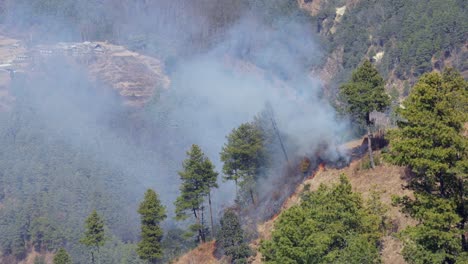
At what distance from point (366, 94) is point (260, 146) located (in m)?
12.3

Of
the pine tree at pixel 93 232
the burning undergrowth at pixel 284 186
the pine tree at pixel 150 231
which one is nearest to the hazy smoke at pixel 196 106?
the burning undergrowth at pixel 284 186

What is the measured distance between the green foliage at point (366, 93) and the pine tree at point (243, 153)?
1056 centimetres

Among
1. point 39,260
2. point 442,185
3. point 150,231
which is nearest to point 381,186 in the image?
point 150,231

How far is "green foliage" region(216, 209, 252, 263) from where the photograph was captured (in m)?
46.0

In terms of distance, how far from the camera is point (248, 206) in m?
60.4

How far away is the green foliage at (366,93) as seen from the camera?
4809cm

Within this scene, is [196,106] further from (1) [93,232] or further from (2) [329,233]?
(2) [329,233]

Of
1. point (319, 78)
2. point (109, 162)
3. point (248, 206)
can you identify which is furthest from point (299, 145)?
point (109, 162)

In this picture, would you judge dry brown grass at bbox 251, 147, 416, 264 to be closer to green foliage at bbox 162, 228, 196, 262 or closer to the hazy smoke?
green foliage at bbox 162, 228, 196, 262

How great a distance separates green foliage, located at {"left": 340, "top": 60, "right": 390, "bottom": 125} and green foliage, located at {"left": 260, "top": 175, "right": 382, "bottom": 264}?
13535mm

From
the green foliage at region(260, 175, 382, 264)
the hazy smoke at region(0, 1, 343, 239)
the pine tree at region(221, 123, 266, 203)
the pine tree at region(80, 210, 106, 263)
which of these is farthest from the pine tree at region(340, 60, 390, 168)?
the hazy smoke at region(0, 1, 343, 239)

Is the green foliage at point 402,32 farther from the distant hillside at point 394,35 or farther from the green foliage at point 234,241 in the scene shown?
the green foliage at point 234,241

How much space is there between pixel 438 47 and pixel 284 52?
50291mm

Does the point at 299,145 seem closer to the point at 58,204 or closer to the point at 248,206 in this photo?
the point at 248,206
